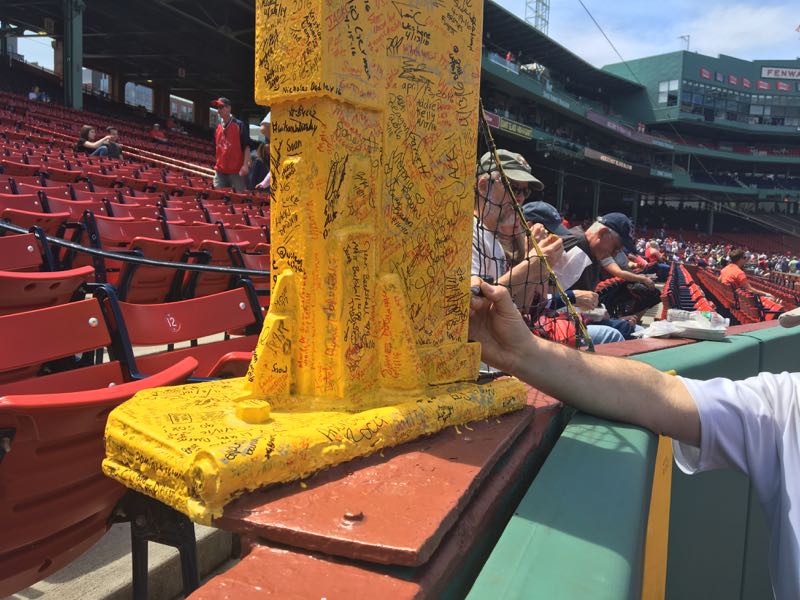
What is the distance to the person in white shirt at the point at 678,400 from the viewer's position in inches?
60.2

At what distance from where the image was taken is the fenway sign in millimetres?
58438

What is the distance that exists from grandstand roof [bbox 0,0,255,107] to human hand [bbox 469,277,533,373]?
2342 centimetres

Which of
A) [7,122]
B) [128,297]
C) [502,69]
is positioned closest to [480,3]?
[128,297]

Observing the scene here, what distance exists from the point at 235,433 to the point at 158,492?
6.3 inches

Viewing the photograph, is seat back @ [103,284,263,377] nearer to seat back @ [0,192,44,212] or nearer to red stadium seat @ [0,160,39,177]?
seat back @ [0,192,44,212]

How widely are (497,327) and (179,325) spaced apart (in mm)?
1576

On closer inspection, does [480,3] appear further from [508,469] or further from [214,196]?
[214,196]

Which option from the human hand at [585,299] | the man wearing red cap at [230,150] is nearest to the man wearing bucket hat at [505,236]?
the human hand at [585,299]

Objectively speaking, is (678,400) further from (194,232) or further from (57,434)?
(194,232)

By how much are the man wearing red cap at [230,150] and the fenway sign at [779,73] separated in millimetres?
65910

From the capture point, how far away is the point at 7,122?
50.7 ft

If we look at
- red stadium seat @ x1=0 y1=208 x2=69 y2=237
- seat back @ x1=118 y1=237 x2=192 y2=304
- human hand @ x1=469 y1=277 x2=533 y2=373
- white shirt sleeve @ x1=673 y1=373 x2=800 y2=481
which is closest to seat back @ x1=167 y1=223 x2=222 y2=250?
red stadium seat @ x1=0 y1=208 x2=69 y2=237

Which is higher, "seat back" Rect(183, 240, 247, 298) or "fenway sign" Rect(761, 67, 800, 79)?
"fenway sign" Rect(761, 67, 800, 79)

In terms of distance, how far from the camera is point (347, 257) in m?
1.19
